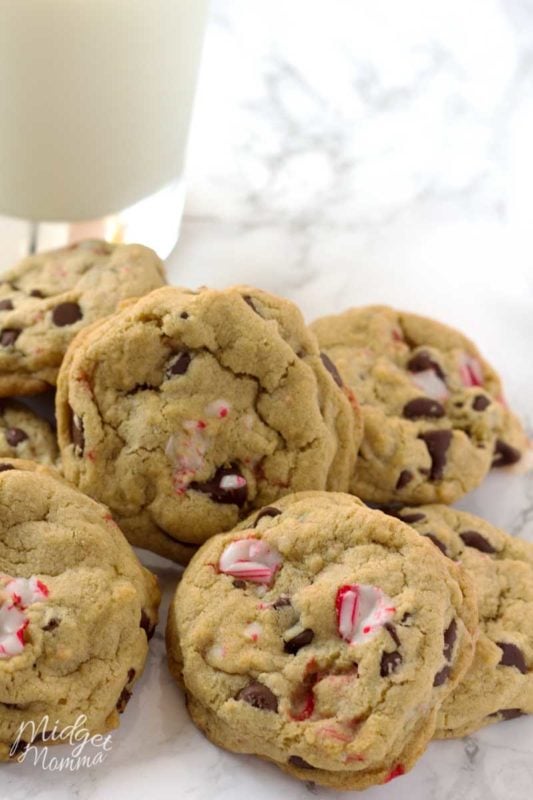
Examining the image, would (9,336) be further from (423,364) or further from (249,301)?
(423,364)

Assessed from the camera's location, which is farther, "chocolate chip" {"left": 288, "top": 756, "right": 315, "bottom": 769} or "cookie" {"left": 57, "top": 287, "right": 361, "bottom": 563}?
"cookie" {"left": 57, "top": 287, "right": 361, "bottom": 563}

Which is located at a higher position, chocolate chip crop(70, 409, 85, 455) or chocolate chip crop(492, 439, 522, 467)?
chocolate chip crop(70, 409, 85, 455)

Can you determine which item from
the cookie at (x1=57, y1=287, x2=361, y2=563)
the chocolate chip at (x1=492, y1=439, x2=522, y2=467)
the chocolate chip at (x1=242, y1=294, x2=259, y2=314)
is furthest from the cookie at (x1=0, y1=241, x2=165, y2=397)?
the chocolate chip at (x1=492, y1=439, x2=522, y2=467)

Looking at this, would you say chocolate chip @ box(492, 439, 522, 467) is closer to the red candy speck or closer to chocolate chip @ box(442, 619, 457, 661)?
chocolate chip @ box(442, 619, 457, 661)

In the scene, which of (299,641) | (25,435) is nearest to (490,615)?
(299,641)

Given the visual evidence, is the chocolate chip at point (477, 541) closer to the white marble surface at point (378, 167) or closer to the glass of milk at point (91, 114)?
the white marble surface at point (378, 167)

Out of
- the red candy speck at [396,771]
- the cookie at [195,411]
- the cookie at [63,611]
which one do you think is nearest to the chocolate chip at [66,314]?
the cookie at [195,411]
